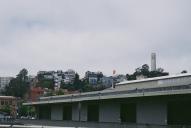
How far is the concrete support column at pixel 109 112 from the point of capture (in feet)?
194

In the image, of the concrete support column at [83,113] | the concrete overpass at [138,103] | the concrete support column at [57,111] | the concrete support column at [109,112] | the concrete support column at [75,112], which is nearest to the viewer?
the concrete overpass at [138,103]

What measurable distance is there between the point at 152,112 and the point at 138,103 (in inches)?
136

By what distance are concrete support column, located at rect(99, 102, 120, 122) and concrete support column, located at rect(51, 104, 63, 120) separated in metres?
16.1

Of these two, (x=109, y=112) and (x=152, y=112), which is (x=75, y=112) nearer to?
(x=109, y=112)

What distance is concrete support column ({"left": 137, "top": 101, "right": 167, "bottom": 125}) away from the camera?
163ft

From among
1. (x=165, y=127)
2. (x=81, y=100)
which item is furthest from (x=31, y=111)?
(x=165, y=127)

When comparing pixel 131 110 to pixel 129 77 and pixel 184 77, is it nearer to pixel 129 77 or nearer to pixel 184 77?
pixel 184 77

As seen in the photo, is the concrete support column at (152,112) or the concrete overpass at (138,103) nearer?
the concrete overpass at (138,103)

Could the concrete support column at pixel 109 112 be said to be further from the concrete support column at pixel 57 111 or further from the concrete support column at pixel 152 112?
the concrete support column at pixel 57 111

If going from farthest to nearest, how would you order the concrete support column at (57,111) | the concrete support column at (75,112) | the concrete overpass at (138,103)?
1. the concrete support column at (57,111)
2. the concrete support column at (75,112)
3. the concrete overpass at (138,103)

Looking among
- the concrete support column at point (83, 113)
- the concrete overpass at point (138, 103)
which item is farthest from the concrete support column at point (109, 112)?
the concrete support column at point (83, 113)

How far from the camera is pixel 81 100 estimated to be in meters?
66.2

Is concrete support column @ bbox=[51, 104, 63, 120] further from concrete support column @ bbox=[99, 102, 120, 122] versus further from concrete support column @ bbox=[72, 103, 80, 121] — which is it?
concrete support column @ bbox=[99, 102, 120, 122]

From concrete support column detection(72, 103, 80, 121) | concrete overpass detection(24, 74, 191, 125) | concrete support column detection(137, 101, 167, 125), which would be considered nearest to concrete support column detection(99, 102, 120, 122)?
concrete overpass detection(24, 74, 191, 125)
